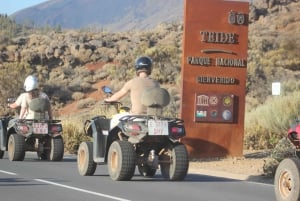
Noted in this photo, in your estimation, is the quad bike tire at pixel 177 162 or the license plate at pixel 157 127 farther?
the quad bike tire at pixel 177 162

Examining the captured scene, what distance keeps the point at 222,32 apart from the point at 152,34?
45.1 metres

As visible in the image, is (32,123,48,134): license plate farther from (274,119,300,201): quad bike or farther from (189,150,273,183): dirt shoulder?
(274,119,300,201): quad bike

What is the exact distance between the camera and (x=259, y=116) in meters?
24.1

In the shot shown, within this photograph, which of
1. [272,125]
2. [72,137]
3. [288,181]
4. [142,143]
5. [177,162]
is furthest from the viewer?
[72,137]

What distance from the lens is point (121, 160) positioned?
13.4 m

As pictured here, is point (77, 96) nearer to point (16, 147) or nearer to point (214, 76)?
point (214, 76)

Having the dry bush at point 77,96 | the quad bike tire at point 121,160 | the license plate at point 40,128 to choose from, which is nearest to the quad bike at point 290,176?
the quad bike tire at point 121,160

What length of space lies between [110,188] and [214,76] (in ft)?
25.2

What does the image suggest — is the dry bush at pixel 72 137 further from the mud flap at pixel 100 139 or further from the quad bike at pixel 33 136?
the mud flap at pixel 100 139

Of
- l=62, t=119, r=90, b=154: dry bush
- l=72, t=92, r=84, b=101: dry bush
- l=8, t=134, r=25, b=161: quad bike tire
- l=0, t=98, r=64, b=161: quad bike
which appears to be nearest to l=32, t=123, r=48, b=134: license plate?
l=0, t=98, r=64, b=161: quad bike

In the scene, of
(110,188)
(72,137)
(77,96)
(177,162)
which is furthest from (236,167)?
(77,96)

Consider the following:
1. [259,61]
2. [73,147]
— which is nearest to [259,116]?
[73,147]

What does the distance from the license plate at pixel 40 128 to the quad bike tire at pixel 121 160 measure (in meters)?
4.41

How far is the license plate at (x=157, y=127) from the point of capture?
1355cm
